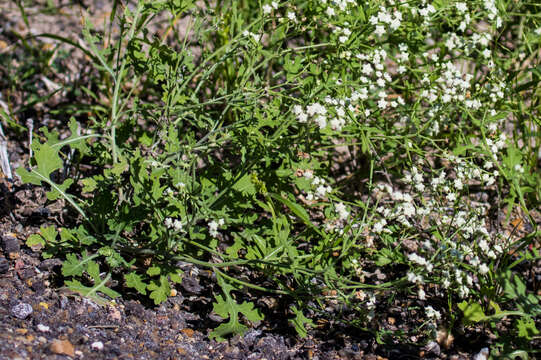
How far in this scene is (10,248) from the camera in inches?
112

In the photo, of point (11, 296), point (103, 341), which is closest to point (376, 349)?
point (103, 341)

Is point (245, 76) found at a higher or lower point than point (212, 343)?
higher

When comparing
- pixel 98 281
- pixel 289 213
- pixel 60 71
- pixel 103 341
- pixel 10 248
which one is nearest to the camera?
pixel 103 341

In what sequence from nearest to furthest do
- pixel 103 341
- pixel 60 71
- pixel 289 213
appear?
pixel 103 341
pixel 289 213
pixel 60 71

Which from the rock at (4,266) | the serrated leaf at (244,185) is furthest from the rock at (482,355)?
the rock at (4,266)

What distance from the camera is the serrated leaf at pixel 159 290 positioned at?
2.56 m

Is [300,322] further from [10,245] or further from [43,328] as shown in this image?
[10,245]

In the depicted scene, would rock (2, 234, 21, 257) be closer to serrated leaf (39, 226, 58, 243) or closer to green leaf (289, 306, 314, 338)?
serrated leaf (39, 226, 58, 243)

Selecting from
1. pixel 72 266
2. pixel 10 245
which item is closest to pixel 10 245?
pixel 10 245

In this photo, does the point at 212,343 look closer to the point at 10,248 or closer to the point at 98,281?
the point at 98,281

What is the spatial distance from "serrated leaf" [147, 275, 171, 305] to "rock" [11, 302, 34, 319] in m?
0.50

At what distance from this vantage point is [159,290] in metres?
2.60

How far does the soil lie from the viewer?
2318 mm

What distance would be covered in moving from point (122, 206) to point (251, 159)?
65 centimetres
